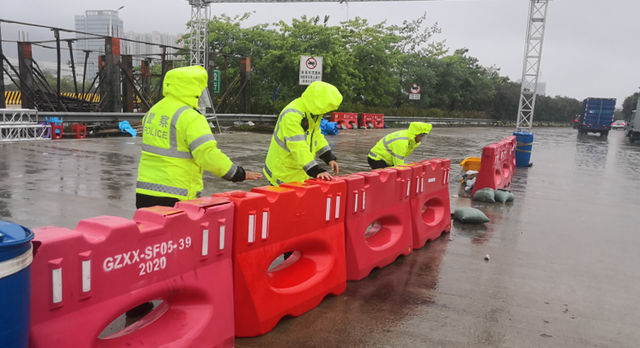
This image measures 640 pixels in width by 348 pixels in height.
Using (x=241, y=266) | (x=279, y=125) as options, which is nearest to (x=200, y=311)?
(x=241, y=266)

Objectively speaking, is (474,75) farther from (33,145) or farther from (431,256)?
(431,256)

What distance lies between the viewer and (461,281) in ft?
15.9

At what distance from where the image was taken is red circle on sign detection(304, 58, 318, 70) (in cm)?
2358

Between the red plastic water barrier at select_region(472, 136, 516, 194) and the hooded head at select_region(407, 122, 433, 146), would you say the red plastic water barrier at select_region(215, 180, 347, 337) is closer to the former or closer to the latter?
the hooded head at select_region(407, 122, 433, 146)

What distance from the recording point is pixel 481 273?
202 inches

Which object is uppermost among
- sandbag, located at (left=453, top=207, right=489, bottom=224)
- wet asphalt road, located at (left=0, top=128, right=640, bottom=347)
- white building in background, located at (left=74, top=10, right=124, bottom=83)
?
white building in background, located at (left=74, top=10, right=124, bottom=83)

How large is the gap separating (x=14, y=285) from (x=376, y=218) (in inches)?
144

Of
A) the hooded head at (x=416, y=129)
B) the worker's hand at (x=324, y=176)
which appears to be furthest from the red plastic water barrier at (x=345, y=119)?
the worker's hand at (x=324, y=176)

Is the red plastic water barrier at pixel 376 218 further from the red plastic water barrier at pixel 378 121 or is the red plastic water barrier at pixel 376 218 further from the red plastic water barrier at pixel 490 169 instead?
the red plastic water barrier at pixel 378 121

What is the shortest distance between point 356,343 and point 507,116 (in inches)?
2502

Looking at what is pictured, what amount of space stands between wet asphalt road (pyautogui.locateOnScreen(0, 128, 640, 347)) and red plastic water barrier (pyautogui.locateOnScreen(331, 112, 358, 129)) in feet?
69.1

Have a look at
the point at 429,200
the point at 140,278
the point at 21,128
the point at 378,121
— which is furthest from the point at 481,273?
the point at 378,121

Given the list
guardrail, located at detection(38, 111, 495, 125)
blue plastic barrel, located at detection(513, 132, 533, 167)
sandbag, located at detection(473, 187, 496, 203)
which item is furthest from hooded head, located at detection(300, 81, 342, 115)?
guardrail, located at detection(38, 111, 495, 125)

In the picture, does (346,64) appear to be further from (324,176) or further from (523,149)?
(324,176)
